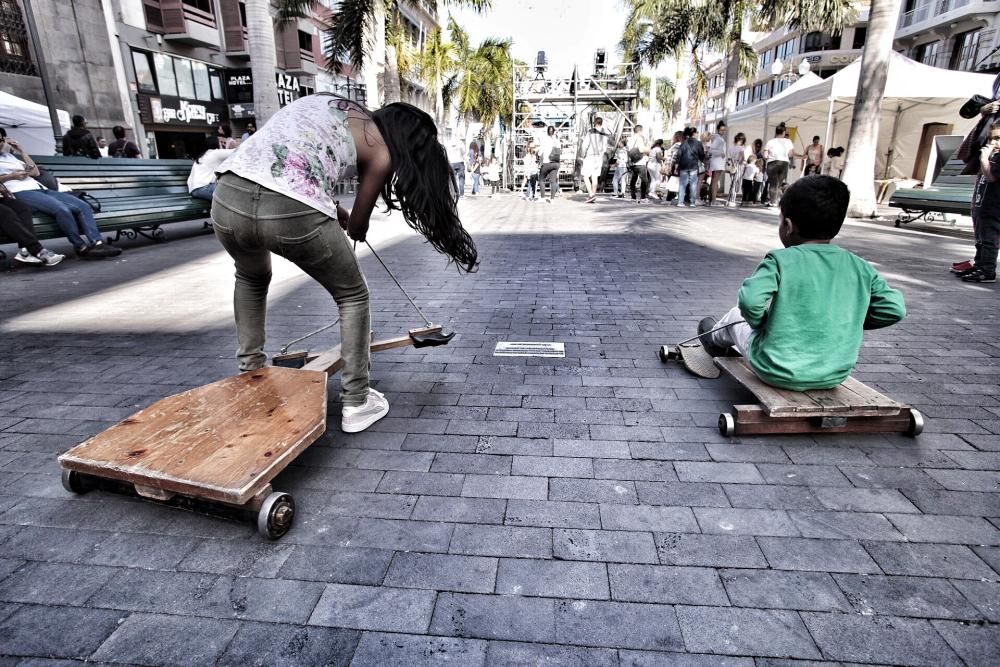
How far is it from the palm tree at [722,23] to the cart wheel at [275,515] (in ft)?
70.2

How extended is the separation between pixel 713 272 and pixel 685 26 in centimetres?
1925

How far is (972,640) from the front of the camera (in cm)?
162

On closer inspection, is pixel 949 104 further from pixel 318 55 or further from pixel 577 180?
pixel 318 55

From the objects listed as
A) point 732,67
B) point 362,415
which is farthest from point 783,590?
point 732,67

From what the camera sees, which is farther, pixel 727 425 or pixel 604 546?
pixel 727 425

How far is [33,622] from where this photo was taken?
1.72m

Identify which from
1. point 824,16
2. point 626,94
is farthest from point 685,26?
point 824,16

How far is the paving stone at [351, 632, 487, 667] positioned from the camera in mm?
1587

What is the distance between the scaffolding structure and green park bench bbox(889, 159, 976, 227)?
1240 centimetres

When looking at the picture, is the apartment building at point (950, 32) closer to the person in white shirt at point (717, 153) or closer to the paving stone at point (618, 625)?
the person in white shirt at point (717, 153)

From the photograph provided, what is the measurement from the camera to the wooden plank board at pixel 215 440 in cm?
202

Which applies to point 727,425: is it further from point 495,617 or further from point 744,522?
point 495,617

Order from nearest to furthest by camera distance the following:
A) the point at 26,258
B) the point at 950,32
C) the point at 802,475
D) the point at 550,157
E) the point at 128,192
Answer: the point at 802,475, the point at 26,258, the point at 128,192, the point at 550,157, the point at 950,32

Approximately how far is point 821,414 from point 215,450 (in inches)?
106
